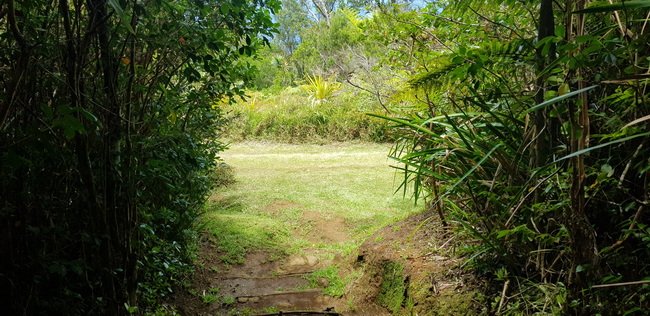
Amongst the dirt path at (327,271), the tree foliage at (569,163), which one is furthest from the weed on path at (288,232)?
the tree foliage at (569,163)

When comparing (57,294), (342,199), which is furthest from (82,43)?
(342,199)

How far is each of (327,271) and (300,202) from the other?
2102 mm

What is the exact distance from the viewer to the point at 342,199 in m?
5.78

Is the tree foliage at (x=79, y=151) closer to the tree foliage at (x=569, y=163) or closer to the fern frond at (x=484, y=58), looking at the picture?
the fern frond at (x=484, y=58)

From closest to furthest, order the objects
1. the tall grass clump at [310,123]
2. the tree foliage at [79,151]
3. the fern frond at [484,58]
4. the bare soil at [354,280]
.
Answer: the tree foliage at [79,151] < the fern frond at [484,58] < the bare soil at [354,280] < the tall grass clump at [310,123]

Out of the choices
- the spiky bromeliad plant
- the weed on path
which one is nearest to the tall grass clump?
the spiky bromeliad plant

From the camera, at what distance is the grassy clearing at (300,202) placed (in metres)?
4.41

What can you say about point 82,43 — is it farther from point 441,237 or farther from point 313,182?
point 313,182

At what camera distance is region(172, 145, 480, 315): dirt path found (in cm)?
271

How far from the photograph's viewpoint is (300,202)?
5715 mm

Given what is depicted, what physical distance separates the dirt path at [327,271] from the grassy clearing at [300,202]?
3 cm

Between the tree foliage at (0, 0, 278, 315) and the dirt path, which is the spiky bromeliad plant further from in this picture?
the tree foliage at (0, 0, 278, 315)

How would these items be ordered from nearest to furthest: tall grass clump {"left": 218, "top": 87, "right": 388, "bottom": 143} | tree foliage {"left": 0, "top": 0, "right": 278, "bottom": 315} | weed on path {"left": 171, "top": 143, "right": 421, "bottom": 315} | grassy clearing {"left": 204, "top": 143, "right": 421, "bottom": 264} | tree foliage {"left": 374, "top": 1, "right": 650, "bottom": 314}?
tree foliage {"left": 374, "top": 1, "right": 650, "bottom": 314} → tree foliage {"left": 0, "top": 0, "right": 278, "bottom": 315} → weed on path {"left": 171, "top": 143, "right": 421, "bottom": 315} → grassy clearing {"left": 204, "top": 143, "right": 421, "bottom": 264} → tall grass clump {"left": 218, "top": 87, "right": 388, "bottom": 143}

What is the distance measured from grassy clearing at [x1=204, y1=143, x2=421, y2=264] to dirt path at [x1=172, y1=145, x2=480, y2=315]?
0.03m
